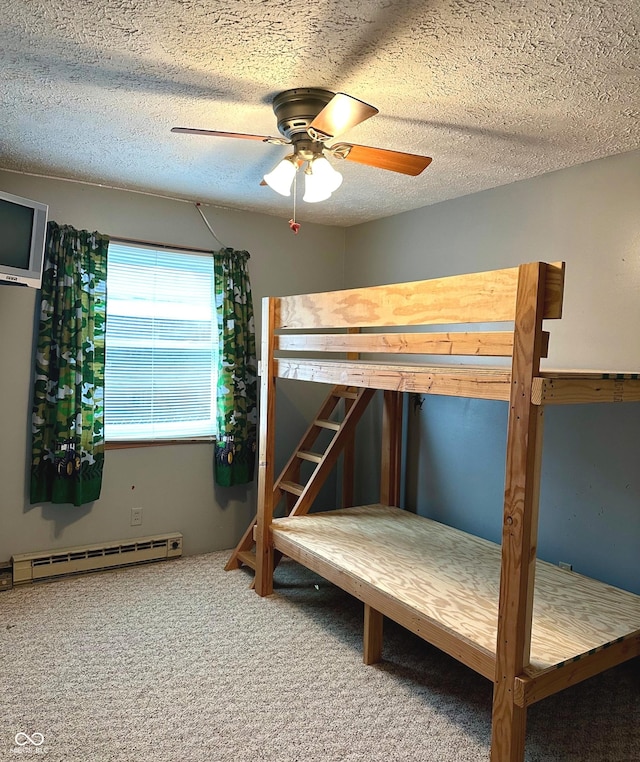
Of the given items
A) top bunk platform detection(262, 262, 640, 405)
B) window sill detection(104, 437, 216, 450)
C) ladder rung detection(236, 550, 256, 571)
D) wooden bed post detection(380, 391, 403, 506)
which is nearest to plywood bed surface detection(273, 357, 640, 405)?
top bunk platform detection(262, 262, 640, 405)

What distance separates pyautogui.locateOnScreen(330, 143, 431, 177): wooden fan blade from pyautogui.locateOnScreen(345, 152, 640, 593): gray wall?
3.49 ft

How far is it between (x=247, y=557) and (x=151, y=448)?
3.13 feet

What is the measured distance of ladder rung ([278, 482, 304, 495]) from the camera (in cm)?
363

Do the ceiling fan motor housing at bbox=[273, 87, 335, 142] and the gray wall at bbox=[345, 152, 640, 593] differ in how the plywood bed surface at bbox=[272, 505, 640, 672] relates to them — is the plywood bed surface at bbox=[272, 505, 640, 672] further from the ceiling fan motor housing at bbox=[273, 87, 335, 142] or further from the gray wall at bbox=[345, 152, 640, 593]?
the ceiling fan motor housing at bbox=[273, 87, 335, 142]

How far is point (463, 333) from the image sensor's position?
6.68ft

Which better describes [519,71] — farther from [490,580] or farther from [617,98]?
[490,580]

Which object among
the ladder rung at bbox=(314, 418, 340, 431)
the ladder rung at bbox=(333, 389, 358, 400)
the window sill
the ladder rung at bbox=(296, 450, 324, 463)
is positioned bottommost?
the ladder rung at bbox=(296, 450, 324, 463)

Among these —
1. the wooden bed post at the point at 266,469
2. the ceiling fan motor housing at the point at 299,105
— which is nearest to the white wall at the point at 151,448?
the wooden bed post at the point at 266,469

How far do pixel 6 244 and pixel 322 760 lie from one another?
2606 millimetres

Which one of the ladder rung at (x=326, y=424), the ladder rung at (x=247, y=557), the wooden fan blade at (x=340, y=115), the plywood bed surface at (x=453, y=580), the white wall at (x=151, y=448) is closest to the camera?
the wooden fan blade at (x=340, y=115)

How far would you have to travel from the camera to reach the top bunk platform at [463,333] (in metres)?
1.79

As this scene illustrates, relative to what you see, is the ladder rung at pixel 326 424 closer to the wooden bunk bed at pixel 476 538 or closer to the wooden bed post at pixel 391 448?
the wooden bed post at pixel 391 448

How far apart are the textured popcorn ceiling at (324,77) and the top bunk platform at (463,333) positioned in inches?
26.9

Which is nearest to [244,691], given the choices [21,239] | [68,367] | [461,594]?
[461,594]
